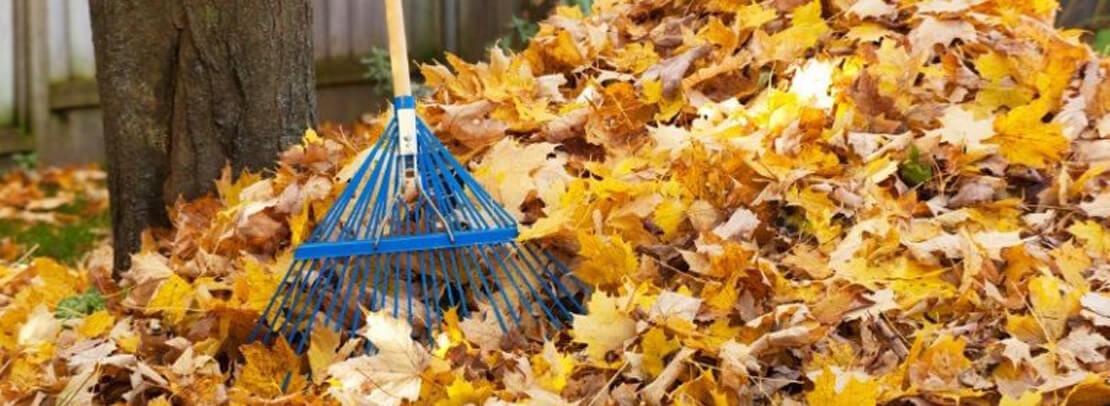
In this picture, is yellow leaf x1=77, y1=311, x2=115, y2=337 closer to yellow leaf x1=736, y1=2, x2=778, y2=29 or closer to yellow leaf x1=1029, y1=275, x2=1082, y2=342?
yellow leaf x1=736, y1=2, x2=778, y2=29

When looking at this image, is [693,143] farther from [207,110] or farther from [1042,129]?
[207,110]

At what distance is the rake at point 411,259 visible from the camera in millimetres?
2484

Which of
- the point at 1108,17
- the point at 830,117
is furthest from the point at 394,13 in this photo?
the point at 1108,17

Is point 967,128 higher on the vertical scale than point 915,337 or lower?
higher

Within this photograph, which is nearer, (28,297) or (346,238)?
(346,238)

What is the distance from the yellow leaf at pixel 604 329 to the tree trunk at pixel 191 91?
3.53 feet

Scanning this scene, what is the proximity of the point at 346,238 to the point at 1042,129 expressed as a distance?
1.37m

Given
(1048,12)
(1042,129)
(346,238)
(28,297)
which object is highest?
(1048,12)

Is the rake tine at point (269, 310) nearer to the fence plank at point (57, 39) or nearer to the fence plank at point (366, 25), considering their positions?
the fence plank at point (57, 39)

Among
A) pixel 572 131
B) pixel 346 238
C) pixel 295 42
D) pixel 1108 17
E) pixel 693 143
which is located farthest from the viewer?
pixel 1108 17

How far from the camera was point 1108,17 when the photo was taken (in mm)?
5188

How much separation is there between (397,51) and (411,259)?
39 cm

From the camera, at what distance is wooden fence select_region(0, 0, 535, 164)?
576cm

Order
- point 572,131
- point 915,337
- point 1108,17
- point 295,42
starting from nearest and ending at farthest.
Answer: point 915,337, point 572,131, point 295,42, point 1108,17
